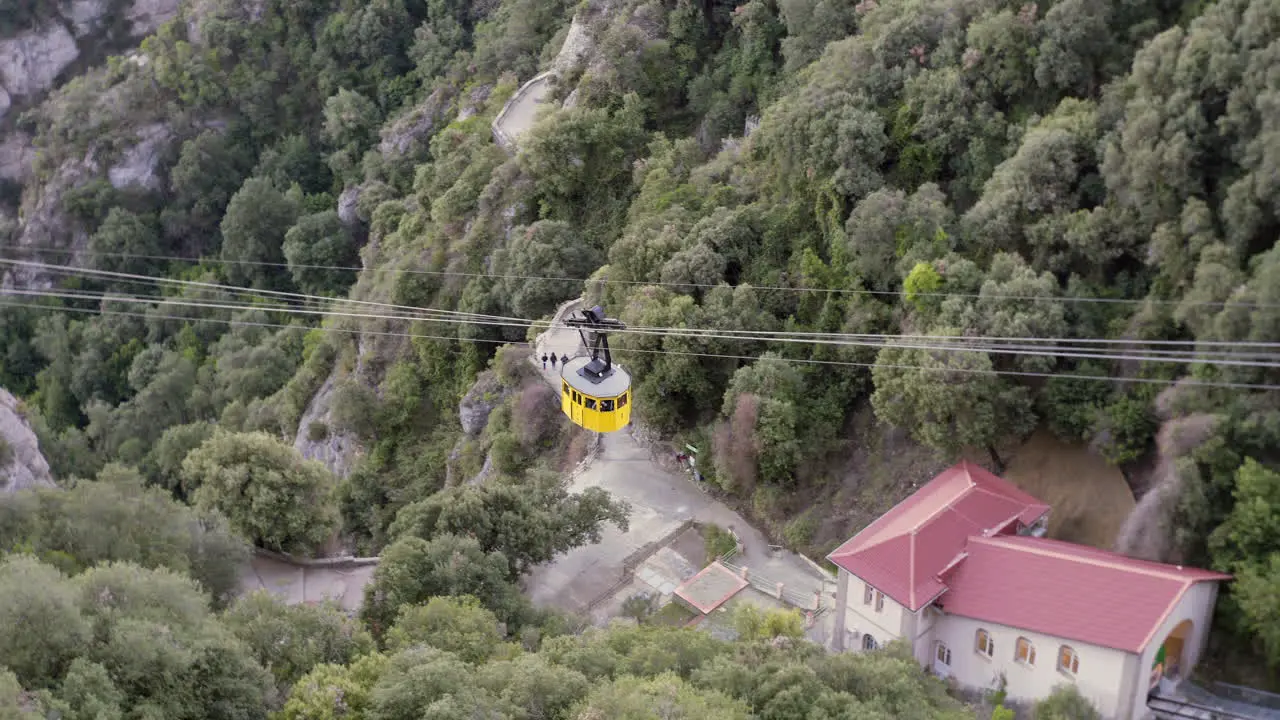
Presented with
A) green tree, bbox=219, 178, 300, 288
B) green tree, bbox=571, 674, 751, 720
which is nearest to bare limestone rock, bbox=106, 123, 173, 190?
green tree, bbox=219, 178, 300, 288

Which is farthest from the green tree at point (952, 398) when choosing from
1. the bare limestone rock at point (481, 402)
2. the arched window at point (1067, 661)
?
the bare limestone rock at point (481, 402)

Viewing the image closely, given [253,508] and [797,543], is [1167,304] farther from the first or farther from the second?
[253,508]

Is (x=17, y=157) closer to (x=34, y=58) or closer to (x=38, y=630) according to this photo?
(x=34, y=58)

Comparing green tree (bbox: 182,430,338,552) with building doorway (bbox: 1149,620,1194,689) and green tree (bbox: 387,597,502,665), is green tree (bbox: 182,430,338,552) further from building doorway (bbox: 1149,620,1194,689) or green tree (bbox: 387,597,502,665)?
building doorway (bbox: 1149,620,1194,689)

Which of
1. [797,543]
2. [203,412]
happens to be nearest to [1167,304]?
[797,543]

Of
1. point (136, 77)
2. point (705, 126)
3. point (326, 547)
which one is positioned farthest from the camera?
point (136, 77)
